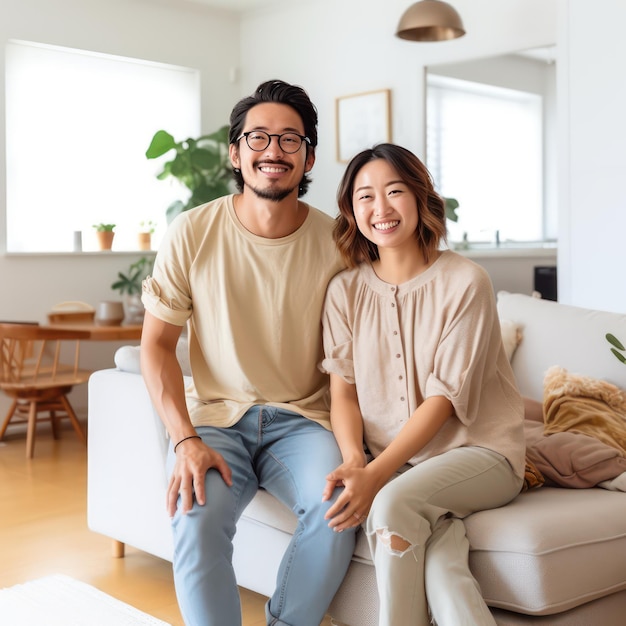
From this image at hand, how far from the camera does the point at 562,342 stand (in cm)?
282

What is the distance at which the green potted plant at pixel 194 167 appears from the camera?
572cm

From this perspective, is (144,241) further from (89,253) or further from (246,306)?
(246,306)

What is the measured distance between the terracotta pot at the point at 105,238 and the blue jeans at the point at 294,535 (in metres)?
3.71

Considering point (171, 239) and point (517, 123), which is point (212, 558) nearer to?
point (171, 239)

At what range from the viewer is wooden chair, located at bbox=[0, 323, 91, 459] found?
456cm

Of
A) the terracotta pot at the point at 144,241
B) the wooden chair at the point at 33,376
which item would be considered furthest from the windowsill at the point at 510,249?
the wooden chair at the point at 33,376

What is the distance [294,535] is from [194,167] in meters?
4.11

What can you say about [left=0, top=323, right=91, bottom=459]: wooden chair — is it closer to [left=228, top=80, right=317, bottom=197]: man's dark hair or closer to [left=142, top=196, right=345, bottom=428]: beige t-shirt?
[left=142, top=196, right=345, bottom=428]: beige t-shirt

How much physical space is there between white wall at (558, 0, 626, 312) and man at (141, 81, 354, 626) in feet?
7.40

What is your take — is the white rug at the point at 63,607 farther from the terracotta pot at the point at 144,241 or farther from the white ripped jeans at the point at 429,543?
the terracotta pot at the point at 144,241

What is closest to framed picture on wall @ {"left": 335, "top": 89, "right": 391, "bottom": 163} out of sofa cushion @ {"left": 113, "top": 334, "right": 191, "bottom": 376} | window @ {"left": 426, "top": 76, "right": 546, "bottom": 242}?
window @ {"left": 426, "top": 76, "right": 546, "bottom": 242}

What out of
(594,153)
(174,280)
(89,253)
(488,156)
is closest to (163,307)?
(174,280)

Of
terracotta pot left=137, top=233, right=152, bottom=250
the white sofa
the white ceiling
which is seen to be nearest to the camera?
the white sofa

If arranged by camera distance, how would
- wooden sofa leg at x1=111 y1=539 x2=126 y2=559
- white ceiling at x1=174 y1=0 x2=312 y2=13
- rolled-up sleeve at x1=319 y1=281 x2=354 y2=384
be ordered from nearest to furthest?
rolled-up sleeve at x1=319 y1=281 x2=354 y2=384 → wooden sofa leg at x1=111 y1=539 x2=126 y2=559 → white ceiling at x1=174 y1=0 x2=312 y2=13
